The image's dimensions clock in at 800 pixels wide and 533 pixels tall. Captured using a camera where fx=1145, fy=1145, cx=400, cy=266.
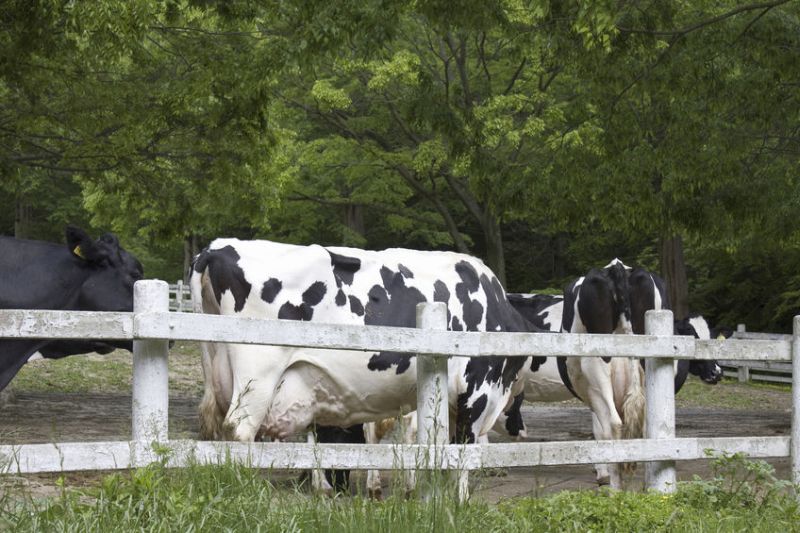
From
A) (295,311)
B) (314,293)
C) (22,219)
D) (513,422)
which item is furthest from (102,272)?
(22,219)

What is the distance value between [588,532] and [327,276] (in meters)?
3.53

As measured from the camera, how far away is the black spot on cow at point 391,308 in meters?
8.76

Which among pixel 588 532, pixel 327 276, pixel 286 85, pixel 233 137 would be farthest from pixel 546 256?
pixel 588 532

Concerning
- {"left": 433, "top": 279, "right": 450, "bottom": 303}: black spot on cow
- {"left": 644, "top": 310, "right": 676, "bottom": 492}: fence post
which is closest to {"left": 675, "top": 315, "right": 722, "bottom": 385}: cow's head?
{"left": 433, "top": 279, "right": 450, "bottom": 303}: black spot on cow

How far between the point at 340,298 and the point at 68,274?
6.59ft

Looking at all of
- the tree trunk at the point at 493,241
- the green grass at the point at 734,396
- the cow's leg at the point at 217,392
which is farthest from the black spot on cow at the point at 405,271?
the tree trunk at the point at 493,241

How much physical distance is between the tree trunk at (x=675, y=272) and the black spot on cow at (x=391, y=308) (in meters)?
18.9

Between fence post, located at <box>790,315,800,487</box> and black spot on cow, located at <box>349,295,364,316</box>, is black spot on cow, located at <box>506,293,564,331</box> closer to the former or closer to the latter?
black spot on cow, located at <box>349,295,364,316</box>

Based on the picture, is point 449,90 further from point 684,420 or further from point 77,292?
point 77,292

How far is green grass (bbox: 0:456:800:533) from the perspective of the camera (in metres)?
4.81

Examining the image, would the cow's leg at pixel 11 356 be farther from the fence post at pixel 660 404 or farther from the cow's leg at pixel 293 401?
the fence post at pixel 660 404

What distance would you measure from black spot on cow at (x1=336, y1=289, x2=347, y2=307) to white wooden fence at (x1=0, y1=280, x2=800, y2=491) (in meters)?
2.13

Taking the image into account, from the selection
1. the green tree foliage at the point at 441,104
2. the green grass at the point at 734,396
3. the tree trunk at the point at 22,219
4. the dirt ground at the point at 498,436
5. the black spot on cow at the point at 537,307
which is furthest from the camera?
the tree trunk at the point at 22,219

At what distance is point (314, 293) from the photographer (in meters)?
8.59
